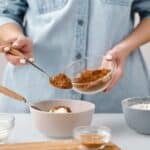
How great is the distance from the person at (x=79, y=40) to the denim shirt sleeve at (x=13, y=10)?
26 mm

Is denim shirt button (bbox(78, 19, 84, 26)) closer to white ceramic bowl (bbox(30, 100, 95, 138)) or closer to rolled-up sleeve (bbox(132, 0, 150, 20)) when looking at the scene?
rolled-up sleeve (bbox(132, 0, 150, 20))

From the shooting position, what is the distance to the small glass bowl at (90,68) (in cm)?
114

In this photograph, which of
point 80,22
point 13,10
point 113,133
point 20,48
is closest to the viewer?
point 113,133

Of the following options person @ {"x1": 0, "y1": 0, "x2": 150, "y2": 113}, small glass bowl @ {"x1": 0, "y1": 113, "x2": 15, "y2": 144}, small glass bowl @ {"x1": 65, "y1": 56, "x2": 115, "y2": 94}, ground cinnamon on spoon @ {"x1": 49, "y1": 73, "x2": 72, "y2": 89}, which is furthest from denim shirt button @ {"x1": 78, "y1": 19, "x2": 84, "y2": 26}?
small glass bowl @ {"x1": 0, "y1": 113, "x2": 15, "y2": 144}

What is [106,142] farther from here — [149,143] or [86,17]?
[86,17]

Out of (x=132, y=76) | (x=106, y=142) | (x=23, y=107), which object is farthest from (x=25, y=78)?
(x=106, y=142)

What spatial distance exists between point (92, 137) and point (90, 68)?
0.30 metres

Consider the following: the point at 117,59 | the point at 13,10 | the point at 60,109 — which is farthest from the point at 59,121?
the point at 13,10

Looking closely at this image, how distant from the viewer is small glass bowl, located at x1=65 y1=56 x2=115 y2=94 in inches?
45.0

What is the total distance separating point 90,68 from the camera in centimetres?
127

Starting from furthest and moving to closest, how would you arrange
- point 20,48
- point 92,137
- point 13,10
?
point 13,10 < point 20,48 < point 92,137

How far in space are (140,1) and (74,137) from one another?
0.56 m

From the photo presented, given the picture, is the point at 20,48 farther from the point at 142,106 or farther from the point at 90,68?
the point at 142,106

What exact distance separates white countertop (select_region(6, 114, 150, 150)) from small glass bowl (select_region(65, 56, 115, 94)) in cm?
10
